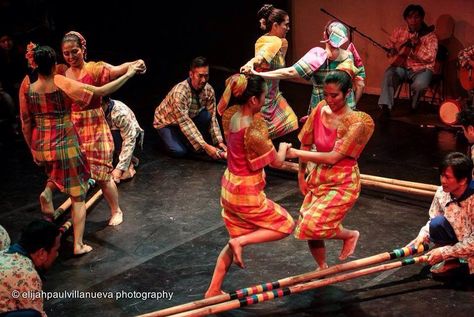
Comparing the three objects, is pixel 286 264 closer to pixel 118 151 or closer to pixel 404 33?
pixel 118 151

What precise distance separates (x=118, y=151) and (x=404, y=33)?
347cm

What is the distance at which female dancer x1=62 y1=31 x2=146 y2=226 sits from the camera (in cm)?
544

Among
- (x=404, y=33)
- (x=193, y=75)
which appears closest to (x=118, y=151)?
(x=193, y=75)

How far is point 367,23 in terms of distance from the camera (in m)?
9.22

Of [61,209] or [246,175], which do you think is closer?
[246,175]

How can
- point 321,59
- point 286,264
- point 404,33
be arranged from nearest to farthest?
point 286,264 < point 321,59 < point 404,33

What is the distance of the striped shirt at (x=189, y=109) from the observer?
23.6ft

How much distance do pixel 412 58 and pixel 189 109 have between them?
261 centimetres

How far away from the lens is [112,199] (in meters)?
5.82

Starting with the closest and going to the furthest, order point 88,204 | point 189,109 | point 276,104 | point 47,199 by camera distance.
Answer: point 47,199 < point 88,204 < point 276,104 < point 189,109

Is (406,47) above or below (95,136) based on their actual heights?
above

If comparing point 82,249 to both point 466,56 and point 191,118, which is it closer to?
point 191,118

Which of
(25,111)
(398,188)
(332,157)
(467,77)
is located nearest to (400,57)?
(467,77)

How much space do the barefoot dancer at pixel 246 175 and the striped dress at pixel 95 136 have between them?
1.56 meters
